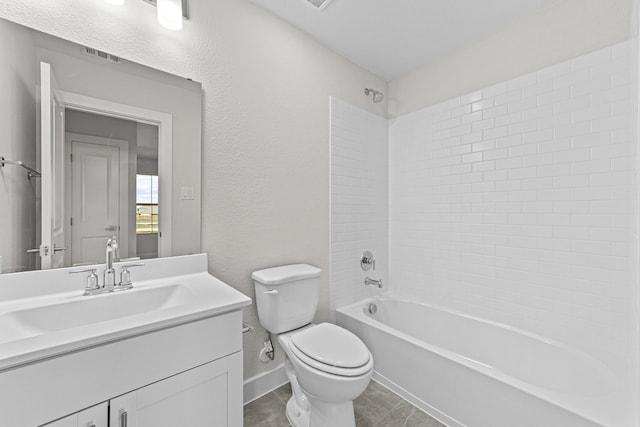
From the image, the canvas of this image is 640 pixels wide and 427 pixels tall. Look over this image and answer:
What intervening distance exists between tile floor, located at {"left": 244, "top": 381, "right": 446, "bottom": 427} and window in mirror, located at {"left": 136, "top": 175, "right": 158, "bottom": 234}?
123cm

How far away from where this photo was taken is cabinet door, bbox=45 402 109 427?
0.76 m

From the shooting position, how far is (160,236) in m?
1.42

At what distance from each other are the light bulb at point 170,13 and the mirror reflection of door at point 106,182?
0.52 meters

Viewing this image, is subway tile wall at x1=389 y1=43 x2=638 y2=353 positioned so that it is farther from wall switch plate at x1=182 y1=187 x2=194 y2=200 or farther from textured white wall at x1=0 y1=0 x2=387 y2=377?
wall switch plate at x1=182 y1=187 x2=194 y2=200

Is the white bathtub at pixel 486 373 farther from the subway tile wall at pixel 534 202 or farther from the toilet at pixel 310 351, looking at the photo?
the toilet at pixel 310 351

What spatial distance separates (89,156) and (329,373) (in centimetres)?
148

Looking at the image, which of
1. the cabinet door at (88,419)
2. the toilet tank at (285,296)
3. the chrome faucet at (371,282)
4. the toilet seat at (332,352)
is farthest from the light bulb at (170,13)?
the chrome faucet at (371,282)

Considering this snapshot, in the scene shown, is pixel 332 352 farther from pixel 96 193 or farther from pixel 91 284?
pixel 96 193

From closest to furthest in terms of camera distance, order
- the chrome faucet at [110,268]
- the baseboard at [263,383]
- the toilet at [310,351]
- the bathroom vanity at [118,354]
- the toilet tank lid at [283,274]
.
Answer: the bathroom vanity at [118,354]
the chrome faucet at [110,268]
the toilet at [310,351]
the toilet tank lid at [283,274]
the baseboard at [263,383]

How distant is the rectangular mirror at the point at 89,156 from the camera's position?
1.08 meters

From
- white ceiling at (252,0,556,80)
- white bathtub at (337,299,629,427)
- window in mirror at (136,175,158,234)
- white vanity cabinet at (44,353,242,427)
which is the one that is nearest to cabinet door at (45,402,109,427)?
white vanity cabinet at (44,353,242,427)

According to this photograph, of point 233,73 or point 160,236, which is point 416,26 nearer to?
point 233,73

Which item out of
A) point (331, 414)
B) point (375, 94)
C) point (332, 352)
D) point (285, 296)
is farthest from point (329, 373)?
point (375, 94)

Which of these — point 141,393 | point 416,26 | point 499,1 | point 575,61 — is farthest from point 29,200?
point 575,61
